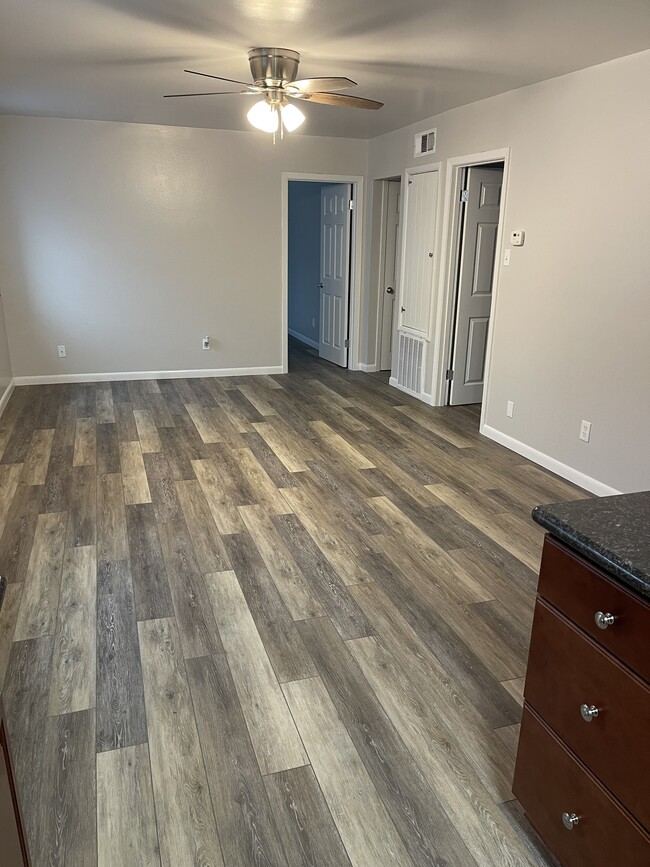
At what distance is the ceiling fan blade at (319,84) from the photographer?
3213 mm

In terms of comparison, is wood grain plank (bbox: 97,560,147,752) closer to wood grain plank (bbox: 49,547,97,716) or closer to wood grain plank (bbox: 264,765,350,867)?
wood grain plank (bbox: 49,547,97,716)

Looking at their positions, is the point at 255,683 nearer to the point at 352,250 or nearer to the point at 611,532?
the point at 611,532

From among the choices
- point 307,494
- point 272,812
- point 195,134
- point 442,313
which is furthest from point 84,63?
point 272,812

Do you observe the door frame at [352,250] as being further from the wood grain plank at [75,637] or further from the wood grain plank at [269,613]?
the wood grain plank at [75,637]

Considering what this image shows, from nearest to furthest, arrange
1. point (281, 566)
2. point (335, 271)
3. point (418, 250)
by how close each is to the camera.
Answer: point (281, 566), point (418, 250), point (335, 271)

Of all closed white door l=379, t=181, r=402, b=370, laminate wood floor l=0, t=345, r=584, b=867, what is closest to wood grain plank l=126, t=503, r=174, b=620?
laminate wood floor l=0, t=345, r=584, b=867

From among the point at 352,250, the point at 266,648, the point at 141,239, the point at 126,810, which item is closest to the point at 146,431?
the point at 141,239

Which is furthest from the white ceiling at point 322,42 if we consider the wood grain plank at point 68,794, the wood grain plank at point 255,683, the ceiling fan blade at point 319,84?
the wood grain plank at point 68,794

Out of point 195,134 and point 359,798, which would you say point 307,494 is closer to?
point 359,798

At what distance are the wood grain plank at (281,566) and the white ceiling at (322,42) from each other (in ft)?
8.40

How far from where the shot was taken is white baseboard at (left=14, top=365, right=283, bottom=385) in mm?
6428

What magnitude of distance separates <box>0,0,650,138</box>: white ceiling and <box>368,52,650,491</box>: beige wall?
0.69 ft

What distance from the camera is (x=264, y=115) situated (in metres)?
3.77

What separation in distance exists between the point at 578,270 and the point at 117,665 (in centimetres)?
351
